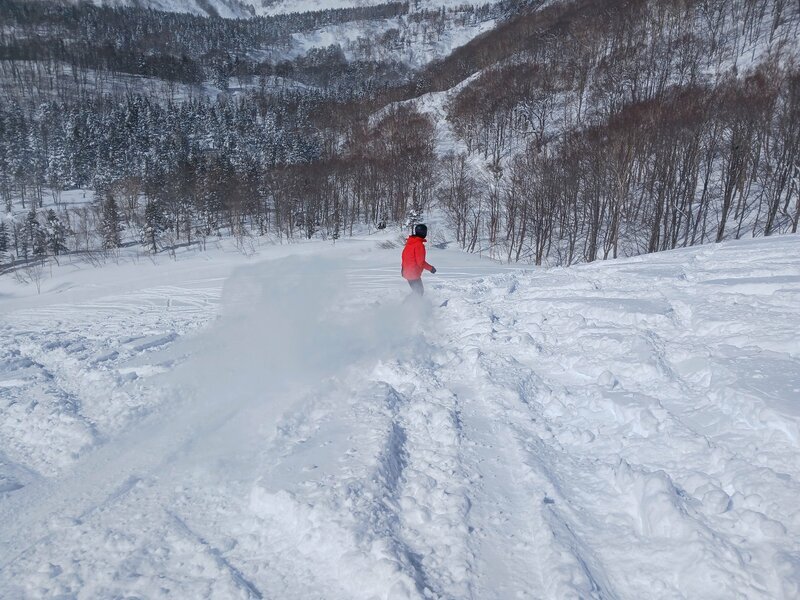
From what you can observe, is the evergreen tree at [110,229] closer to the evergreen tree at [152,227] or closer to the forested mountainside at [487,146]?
the forested mountainside at [487,146]

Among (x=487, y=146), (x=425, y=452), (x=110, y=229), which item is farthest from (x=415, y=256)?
(x=110, y=229)

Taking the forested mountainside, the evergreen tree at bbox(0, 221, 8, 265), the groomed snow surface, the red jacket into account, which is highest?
the forested mountainside

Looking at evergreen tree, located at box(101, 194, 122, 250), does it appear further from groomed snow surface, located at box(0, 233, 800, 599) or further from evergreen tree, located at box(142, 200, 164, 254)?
groomed snow surface, located at box(0, 233, 800, 599)

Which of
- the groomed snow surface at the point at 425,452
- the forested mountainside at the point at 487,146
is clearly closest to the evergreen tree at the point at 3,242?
the forested mountainside at the point at 487,146

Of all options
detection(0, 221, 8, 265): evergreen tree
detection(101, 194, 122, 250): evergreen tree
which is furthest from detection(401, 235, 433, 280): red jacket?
detection(0, 221, 8, 265): evergreen tree

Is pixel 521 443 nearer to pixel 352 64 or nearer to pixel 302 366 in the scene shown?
pixel 302 366

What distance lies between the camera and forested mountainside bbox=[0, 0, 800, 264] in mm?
29812

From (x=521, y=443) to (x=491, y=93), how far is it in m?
64.4

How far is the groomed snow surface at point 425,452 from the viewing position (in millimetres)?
2807

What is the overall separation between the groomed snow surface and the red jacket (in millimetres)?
1064

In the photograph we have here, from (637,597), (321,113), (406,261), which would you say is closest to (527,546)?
(637,597)

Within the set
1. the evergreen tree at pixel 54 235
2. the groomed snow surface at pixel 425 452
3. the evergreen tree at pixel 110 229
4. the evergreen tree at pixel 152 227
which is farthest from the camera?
the evergreen tree at pixel 110 229

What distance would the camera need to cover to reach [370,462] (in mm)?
3857

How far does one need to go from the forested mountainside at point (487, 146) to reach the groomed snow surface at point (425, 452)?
1028 inches
